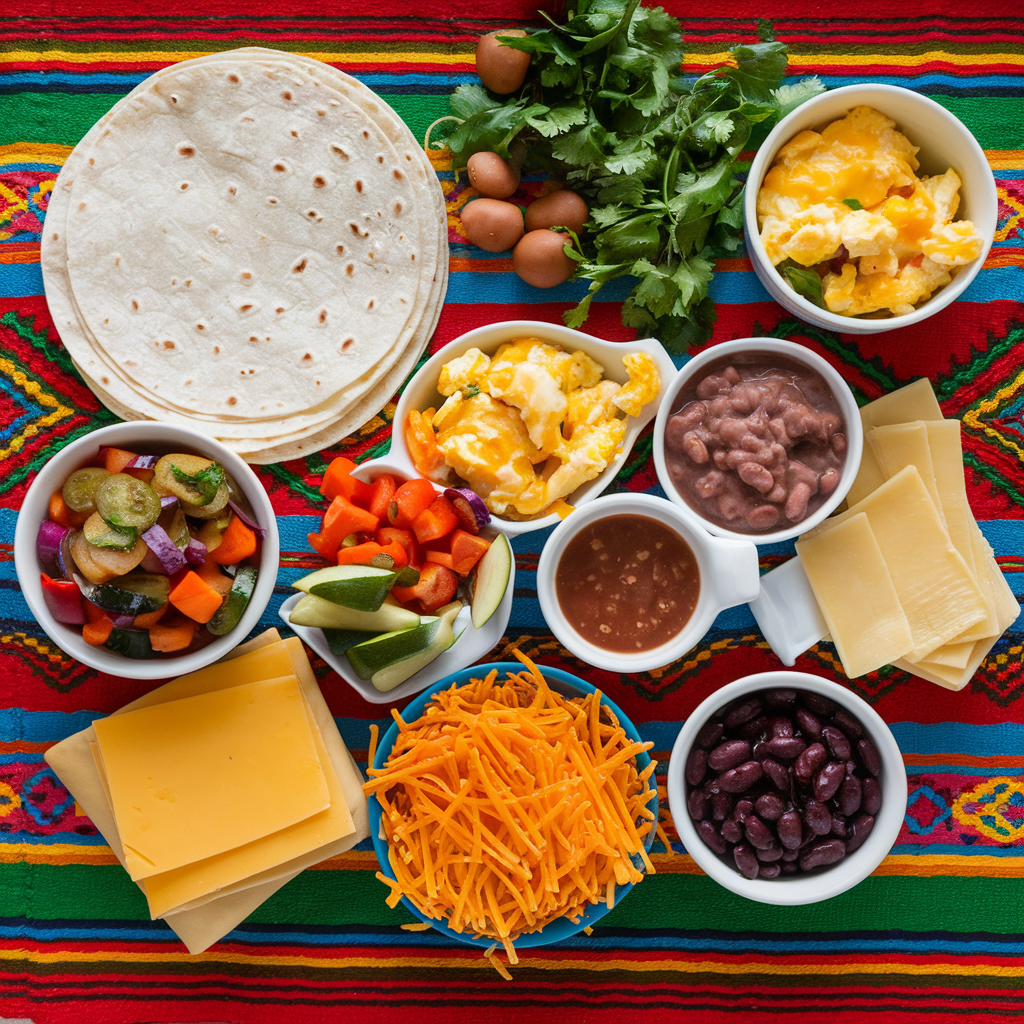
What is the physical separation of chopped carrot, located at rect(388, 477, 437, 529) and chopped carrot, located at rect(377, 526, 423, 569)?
0.09ft

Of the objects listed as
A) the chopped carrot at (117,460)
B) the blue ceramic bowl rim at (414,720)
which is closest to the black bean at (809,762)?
the blue ceramic bowl rim at (414,720)

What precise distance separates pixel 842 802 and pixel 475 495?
131 centimetres

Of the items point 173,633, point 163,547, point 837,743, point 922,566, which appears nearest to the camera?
point 163,547

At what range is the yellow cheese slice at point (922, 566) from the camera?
7.44ft

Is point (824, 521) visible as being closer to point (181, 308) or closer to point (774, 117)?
point (774, 117)

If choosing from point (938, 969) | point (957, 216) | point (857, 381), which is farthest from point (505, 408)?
point (938, 969)

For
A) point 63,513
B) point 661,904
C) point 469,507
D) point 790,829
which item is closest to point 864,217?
point 469,507

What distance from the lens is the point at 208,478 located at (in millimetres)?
1947

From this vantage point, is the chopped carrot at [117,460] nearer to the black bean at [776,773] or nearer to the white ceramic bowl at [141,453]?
the white ceramic bowl at [141,453]

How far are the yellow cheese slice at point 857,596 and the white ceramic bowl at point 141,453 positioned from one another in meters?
1.60

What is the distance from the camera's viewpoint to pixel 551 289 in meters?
2.46

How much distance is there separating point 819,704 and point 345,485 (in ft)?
4.82

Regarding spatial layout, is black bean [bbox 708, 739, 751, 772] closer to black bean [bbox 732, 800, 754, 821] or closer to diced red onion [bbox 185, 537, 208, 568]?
black bean [bbox 732, 800, 754, 821]

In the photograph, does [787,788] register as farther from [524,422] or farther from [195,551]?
[195,551]
